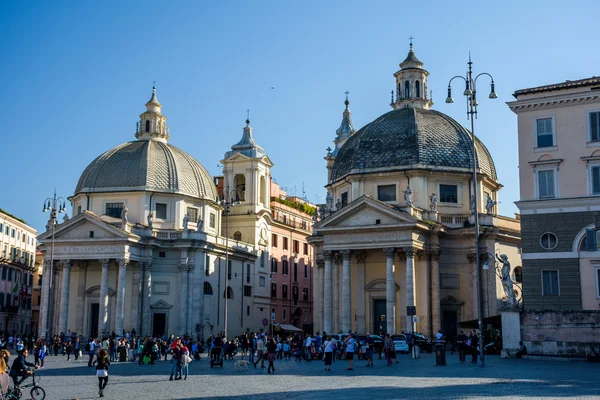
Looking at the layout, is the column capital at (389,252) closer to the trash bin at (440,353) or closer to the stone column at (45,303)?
the trash bin at (440,353)

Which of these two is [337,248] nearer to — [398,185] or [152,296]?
[398,185]

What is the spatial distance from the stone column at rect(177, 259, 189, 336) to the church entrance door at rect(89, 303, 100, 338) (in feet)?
21.3

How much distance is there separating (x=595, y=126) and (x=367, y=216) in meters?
18.1

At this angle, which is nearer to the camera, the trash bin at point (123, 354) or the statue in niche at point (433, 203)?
the trash bin at point (123, 354)

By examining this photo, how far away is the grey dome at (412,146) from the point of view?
189 feet

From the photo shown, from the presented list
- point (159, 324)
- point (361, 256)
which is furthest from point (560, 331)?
point (159, 324)

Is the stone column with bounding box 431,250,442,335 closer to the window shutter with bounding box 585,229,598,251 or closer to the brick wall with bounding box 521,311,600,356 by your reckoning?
the brick wall with bounding box 521,311,600,356

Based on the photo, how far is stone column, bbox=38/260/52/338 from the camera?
60.6 meters

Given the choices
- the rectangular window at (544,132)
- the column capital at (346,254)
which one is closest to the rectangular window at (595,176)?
the rectangular window at (544,132)

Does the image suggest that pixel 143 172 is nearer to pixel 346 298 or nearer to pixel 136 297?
pixel 136 297

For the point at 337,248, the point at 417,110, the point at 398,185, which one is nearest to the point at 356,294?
the point at 337,248

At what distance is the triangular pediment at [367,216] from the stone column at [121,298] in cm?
1613

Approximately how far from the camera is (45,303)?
61.5 m

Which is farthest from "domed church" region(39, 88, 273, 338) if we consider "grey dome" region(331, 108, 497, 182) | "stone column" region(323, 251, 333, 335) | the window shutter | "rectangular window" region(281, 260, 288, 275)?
the window shutter
